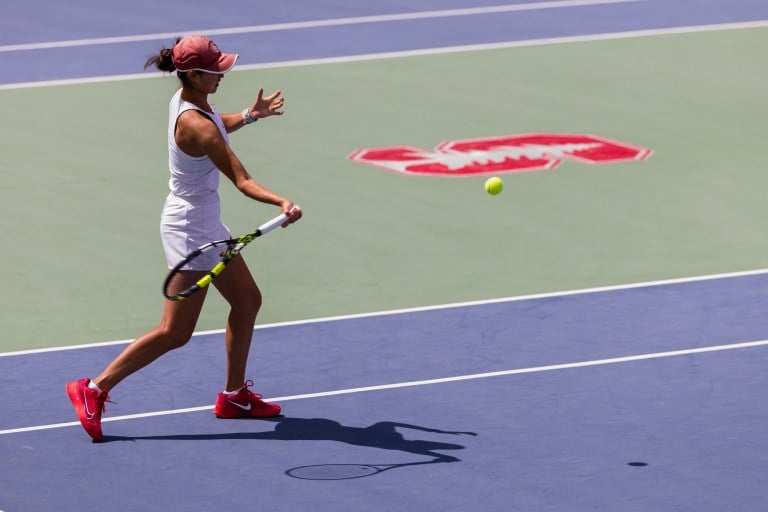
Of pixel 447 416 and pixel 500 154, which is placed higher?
pixel 500 154

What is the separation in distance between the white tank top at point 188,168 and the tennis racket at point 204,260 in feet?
1.07

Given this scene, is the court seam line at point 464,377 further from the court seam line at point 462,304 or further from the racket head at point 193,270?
the court seam line at point 462,304

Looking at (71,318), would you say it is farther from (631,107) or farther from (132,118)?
(631,107)

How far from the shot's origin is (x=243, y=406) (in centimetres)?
992

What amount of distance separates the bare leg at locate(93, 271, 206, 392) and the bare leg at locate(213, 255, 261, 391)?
0.16m

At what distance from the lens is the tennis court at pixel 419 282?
9.10 m

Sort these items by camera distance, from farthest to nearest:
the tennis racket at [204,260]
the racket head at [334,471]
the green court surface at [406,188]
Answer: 1. the green court surface at [406,188]
2. the tennis racket at [204,260]
3. the racket head at [334,471]

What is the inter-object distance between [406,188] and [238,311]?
17.2ft

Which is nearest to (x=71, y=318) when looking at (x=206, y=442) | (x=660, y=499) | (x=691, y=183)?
(x=206, y=442)

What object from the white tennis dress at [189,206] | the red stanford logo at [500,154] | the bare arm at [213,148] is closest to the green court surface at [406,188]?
the red stanford logo at [500,154]

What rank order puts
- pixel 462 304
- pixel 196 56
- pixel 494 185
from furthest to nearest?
pixel 494 185
pixel 462 304
pixel 196 56

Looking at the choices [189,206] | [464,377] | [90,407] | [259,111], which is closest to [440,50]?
[464,377]

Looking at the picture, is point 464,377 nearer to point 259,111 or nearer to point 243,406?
point 243,406


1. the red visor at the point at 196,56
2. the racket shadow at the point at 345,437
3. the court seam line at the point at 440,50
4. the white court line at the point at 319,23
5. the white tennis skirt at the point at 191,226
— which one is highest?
the white court line at the point at 319,23
